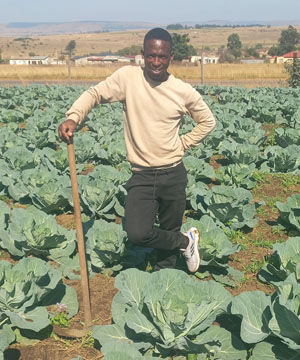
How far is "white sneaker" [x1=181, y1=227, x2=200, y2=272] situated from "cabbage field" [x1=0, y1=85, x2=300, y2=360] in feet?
0.42

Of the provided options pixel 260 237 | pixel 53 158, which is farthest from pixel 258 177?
pixel 53 158

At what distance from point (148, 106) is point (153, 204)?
87 centimetres

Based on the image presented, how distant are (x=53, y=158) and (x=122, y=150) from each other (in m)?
1.40

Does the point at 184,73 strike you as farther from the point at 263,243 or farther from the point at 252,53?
the point at 252,53

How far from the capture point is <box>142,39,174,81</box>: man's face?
3.54m

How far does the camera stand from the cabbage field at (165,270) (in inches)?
120

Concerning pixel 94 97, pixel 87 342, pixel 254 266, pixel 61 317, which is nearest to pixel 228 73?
pixel 254 266

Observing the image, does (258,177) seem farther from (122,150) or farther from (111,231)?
(111,231)

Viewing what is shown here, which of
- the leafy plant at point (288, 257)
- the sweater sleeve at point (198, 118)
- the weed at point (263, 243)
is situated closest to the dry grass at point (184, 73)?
the weed at point (263, 243)

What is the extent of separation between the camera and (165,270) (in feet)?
11.0

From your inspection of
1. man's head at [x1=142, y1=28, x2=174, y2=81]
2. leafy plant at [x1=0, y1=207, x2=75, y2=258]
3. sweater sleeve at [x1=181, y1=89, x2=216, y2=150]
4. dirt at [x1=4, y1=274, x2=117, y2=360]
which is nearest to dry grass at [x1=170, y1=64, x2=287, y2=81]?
leafy plant at [x1=0, y1=207, x2=75, y2=258]

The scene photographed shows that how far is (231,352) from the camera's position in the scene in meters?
3.19

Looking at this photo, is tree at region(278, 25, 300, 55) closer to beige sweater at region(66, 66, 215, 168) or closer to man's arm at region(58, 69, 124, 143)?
beige sweater at region(66, 66, 215, 168)

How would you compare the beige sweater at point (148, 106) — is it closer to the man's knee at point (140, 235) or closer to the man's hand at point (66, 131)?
the man's hand at point (66, 131)
